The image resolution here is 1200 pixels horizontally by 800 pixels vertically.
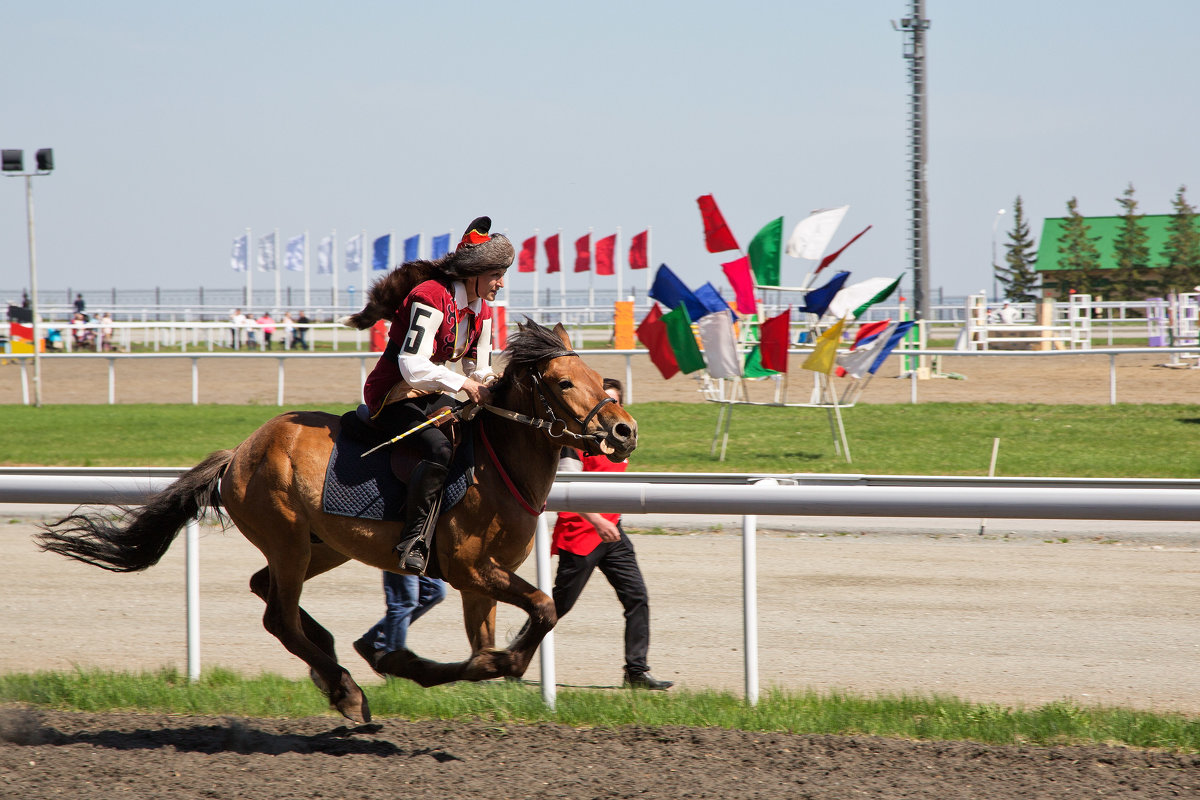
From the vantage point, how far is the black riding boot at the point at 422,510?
14.3ft

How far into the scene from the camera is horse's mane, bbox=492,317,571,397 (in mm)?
4477

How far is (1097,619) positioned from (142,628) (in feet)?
15.5

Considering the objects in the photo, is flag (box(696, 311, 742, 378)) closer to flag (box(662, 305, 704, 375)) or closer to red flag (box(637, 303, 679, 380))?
flag (box(662, 305, 704, 375))

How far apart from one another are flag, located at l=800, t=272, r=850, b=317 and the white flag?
142 ft

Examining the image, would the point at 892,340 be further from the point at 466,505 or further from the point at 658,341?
the point at 466,505

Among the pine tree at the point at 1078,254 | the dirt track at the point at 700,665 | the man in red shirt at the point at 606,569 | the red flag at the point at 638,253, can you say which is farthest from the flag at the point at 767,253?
the pine tree at the point at 1078,254

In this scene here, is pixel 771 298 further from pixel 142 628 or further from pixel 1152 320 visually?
pixel 142 628

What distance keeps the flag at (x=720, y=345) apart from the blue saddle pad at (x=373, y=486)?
993 centimetres

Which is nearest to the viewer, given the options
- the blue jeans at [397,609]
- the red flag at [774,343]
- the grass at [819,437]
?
the blue jeans at [397,609]

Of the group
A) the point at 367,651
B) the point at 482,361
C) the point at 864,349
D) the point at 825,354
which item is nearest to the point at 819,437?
the point at 864,349

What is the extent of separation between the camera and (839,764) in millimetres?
4273

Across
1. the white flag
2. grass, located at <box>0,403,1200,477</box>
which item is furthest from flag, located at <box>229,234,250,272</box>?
grass, located at <box>0,403,1200,477</box>

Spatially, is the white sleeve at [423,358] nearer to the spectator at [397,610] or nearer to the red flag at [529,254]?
the spectator at [397,610]

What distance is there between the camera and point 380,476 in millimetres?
4559
